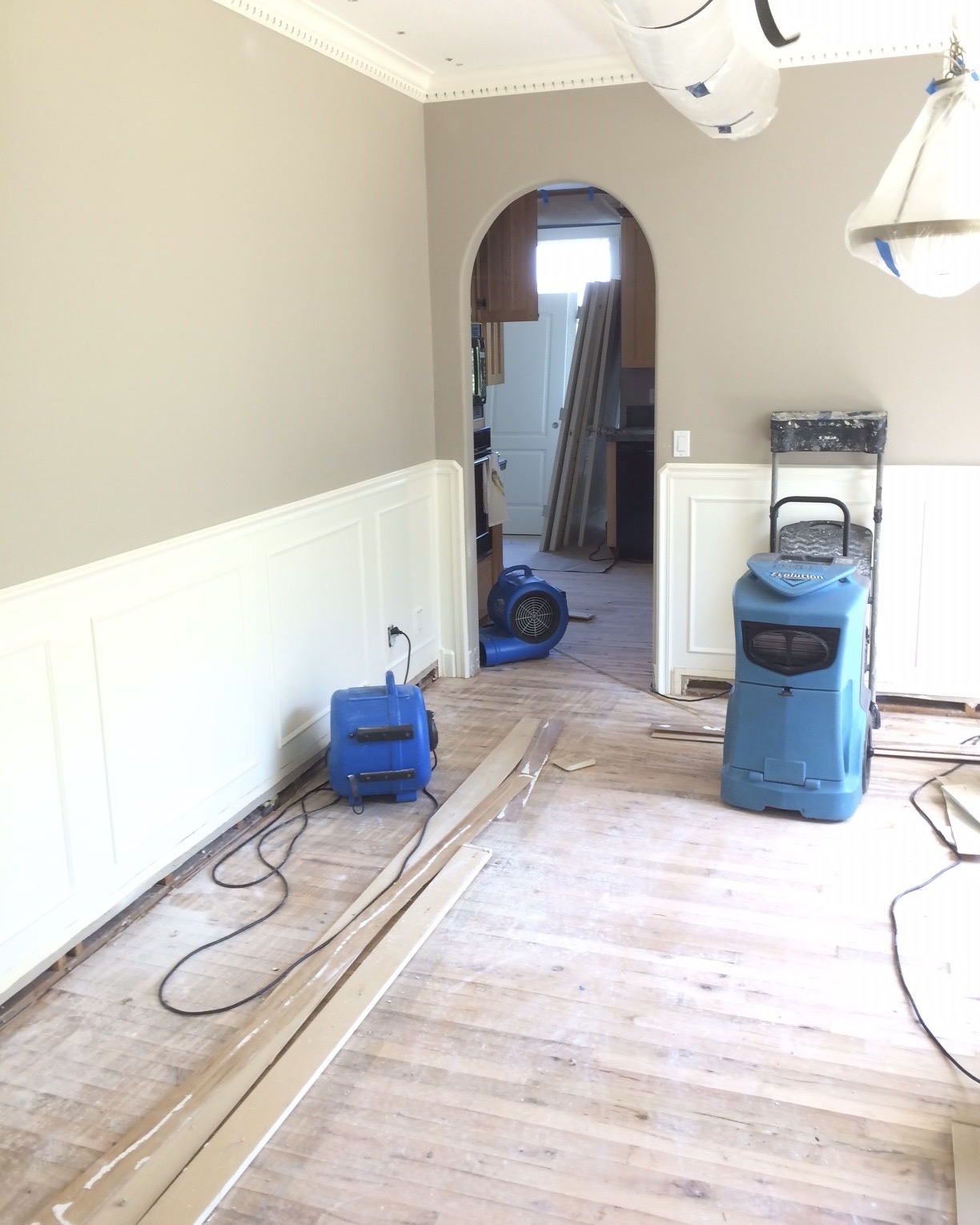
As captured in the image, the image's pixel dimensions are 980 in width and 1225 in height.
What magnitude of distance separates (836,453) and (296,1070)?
3337 mm

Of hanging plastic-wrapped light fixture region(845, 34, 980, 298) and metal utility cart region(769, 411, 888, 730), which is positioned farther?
metal utility cart region(769, 411, 888, 730)

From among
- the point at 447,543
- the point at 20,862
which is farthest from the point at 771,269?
the point at 20,862

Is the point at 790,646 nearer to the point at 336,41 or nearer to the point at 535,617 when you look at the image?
the point at 535,617

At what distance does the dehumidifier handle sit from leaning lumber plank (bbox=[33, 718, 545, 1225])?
1719 millimetres

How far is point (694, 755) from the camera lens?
4305 mm

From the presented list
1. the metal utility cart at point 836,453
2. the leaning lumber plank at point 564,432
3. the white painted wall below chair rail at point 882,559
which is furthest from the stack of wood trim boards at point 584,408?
the metal utility cart at point 836,453

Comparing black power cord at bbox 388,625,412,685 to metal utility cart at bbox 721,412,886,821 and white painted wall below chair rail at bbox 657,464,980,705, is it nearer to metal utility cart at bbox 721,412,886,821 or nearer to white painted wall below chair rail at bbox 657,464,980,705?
white painted wall below chair rail at bbox 657,464,980,705

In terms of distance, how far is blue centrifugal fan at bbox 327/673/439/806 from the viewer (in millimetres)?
3777

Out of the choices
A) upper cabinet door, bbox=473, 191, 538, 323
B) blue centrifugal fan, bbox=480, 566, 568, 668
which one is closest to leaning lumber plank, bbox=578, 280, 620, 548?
upper cabinet door, bbox=473, 191, 538, 323

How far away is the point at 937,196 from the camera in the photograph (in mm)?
1985

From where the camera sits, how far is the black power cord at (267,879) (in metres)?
2.73

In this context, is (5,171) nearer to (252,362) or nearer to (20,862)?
(252,362)

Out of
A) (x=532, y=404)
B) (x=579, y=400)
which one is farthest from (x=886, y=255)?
(x=532, y=404)

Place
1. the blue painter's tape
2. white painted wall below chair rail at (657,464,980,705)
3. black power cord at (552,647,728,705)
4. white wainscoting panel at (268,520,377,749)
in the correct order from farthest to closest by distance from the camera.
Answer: black power cord at (552,647,728,705) → white painted wall below chair rail at (657,464,980,705) → white wainscoting panel at (268,520,377,749) → the blue painter's tape
